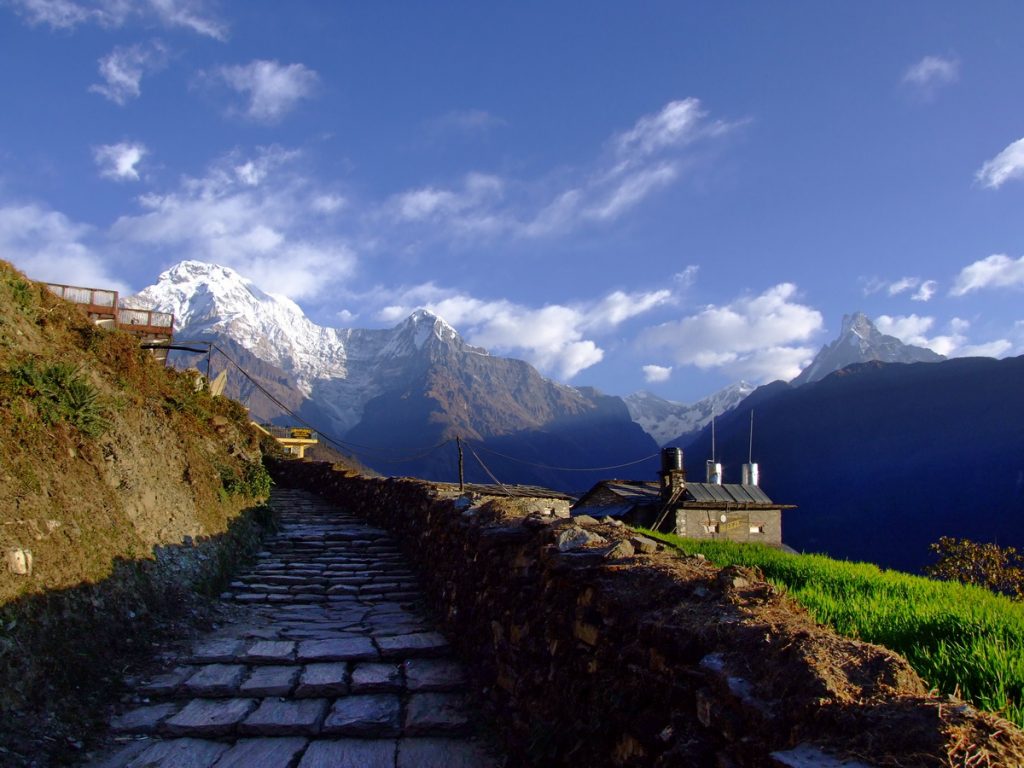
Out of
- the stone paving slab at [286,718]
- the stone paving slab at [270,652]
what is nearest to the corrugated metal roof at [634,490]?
the stone paving slab at [270,652]

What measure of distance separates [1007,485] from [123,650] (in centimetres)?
8317

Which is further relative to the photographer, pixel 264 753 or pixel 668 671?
pixel 264 753

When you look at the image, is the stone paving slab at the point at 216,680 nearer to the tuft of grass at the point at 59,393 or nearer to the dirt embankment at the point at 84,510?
the dirt embankment at the point at 84,510

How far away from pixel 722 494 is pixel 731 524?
127cm

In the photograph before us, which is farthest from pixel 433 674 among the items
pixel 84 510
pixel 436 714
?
pixel 84 510

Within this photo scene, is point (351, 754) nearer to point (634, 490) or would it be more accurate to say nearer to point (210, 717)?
point (210, 717)

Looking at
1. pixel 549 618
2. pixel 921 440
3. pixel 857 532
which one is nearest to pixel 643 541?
pixel 549 618

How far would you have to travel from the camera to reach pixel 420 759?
448 centimetres

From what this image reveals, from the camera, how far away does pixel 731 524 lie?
82.8ft

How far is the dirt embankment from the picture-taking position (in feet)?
16.3

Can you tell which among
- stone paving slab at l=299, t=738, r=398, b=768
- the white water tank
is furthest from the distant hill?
stone paving slab at l=299, t=738, r=398, b=768

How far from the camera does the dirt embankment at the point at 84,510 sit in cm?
496

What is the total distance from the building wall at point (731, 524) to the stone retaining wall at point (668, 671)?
19410 millimetres

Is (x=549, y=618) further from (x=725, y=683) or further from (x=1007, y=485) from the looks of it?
(x=1007, y=485)
